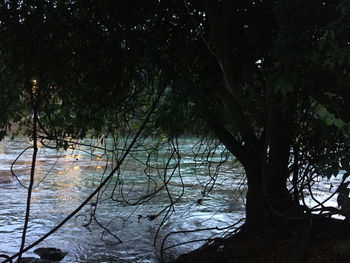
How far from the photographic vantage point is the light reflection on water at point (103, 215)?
16.1ft

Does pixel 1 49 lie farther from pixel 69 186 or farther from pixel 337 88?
pixel 69 186

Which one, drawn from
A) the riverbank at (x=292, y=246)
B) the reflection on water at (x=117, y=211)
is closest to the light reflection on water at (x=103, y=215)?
the reflection on water at (x=117, y=211)

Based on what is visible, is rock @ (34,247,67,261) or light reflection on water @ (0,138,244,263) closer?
rock @ (34,247,67,261)

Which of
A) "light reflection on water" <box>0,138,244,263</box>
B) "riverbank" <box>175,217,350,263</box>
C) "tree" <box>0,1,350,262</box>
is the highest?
"tree" <box>0,1,350,262</box>

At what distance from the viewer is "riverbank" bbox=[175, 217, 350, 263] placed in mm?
2506

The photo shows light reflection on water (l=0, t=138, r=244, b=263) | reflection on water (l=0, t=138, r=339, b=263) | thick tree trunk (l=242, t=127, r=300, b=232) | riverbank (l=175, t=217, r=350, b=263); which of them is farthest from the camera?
Answer: light reflection on water (l=0, t=138, r=244, b=263)

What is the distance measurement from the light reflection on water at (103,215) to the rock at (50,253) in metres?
0.08

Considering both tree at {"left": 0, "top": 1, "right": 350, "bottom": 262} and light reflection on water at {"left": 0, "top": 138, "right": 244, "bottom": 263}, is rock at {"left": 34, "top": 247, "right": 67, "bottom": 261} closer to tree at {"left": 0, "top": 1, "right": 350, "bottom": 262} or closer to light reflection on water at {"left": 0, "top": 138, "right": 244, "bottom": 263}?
light reflection on water at {"left": 0, "top": 138, "right": 244, "bottom": 263}

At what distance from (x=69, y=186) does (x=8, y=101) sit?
19.1 feet

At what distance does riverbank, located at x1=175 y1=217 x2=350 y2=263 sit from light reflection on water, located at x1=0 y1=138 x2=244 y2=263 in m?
1.20

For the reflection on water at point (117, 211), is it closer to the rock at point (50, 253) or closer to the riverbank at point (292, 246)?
the rock at point (50, 253)

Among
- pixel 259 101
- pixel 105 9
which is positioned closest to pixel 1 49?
pixel 105 9

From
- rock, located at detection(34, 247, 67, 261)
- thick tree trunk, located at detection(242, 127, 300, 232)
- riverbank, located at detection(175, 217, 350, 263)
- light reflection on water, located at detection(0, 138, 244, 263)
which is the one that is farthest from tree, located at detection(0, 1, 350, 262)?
rock, located at detection(34, 247, 67, 261)

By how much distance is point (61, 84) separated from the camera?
3215 millimetres
